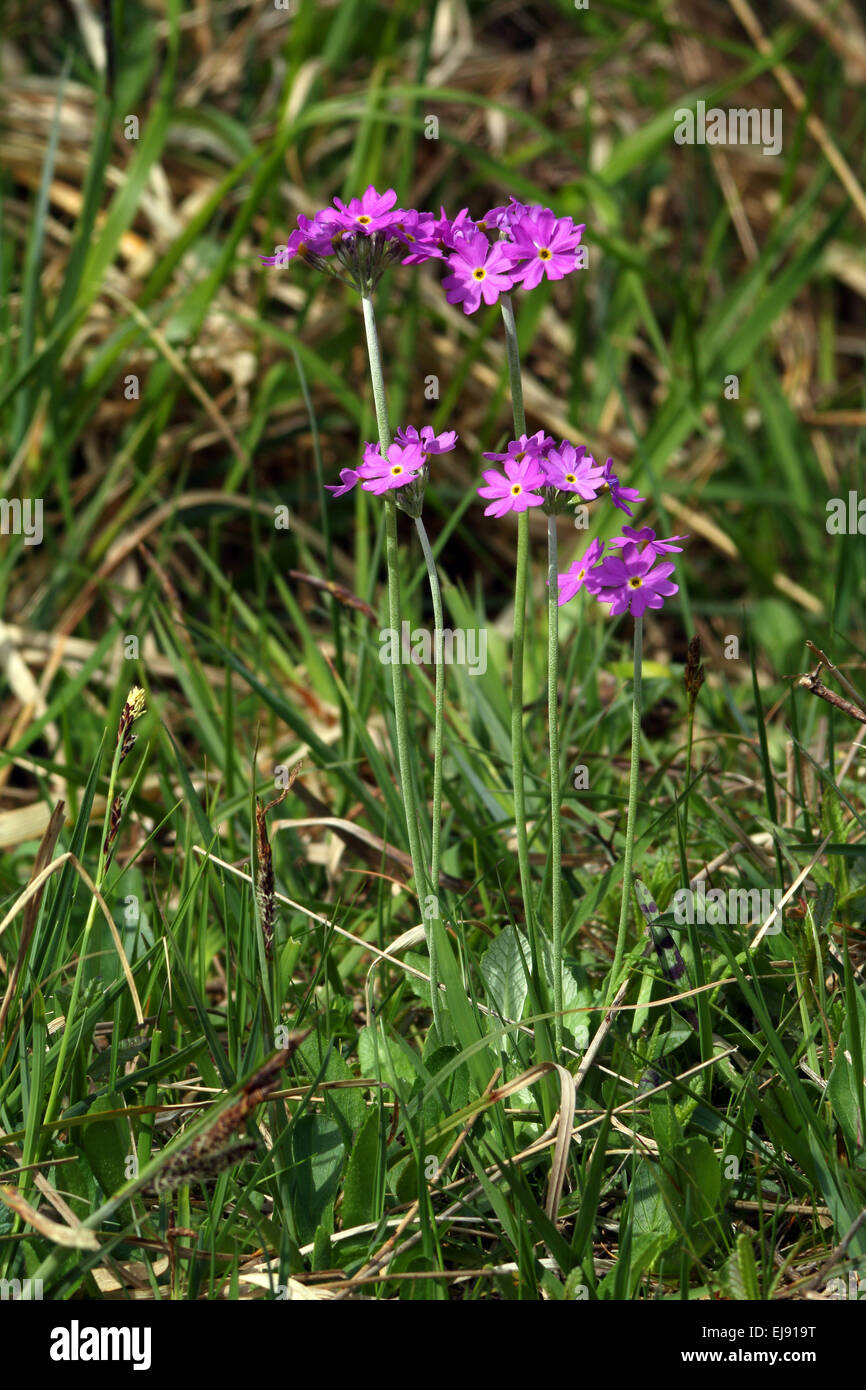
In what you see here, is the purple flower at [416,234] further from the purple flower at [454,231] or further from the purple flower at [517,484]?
the purple flower at [517,484]

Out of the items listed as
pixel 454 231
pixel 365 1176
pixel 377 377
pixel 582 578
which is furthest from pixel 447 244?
pixel 365 1176

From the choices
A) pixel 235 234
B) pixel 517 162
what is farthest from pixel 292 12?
pixel 235 234

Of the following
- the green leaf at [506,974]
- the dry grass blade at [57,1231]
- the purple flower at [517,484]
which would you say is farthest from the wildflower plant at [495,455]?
the dry grass blade at [57,1231]

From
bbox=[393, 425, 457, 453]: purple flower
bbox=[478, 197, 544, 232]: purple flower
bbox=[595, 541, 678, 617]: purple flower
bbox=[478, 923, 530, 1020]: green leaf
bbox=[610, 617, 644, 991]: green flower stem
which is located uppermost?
bbox=[478, 197, 544, 232]: purple flower

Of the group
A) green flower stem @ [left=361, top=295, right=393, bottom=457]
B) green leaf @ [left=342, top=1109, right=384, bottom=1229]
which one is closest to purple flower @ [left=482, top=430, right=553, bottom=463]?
green flower stem @ [left=361, top=295, right=393, bottom=457]

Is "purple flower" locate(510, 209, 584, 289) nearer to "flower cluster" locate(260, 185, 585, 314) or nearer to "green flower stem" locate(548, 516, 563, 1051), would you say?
"flower cluster" locate(260, 185, 585, 314)
